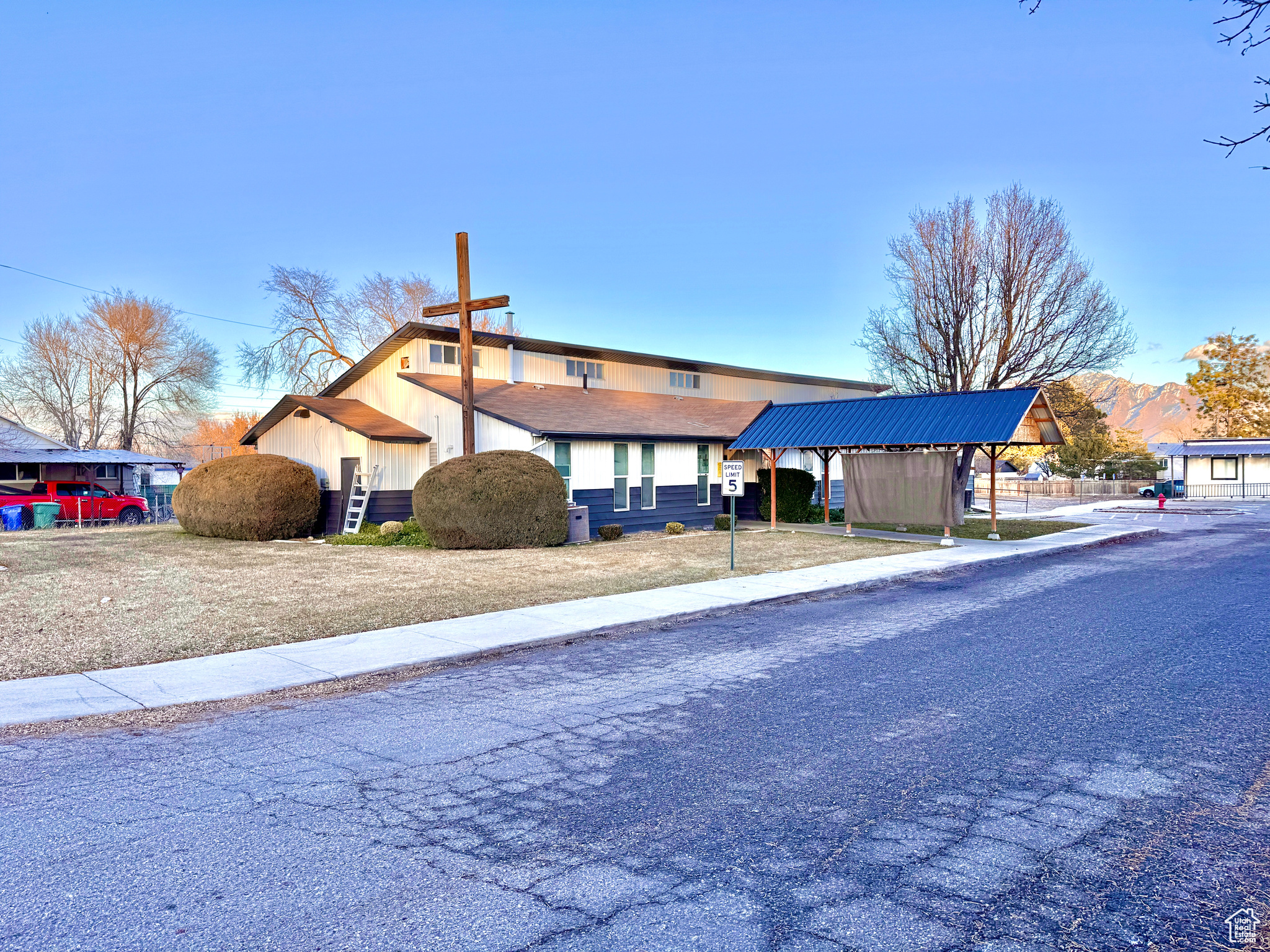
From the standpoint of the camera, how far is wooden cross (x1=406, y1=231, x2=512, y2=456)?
859 inches

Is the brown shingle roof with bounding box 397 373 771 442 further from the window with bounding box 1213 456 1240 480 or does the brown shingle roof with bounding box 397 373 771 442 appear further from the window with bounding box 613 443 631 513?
the window with bounding box 1213 456 1240 480

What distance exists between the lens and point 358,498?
24016 mm

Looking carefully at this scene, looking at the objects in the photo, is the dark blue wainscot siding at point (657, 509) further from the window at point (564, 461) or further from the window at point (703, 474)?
the window at point (564, 461)

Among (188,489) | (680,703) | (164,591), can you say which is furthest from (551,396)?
(680,703)

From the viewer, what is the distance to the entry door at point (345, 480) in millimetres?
24266

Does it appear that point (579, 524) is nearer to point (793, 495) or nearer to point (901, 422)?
point (793, 495)

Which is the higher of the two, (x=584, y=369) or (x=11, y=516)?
(x=584, y=369)

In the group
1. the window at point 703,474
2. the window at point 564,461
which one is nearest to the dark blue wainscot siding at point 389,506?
the window at point 564,461

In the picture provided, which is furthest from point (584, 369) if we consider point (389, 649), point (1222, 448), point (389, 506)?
point (1222, 448)

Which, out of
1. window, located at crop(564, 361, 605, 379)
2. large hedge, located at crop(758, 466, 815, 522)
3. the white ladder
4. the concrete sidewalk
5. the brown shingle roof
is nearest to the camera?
the concrete sidewalk

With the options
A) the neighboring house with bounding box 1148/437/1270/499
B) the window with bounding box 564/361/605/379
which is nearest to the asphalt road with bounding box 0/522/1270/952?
the window with bounding box 564/361/605/379

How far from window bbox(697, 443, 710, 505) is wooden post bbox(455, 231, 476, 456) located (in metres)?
7.50

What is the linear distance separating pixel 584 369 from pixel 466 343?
25.9 ft

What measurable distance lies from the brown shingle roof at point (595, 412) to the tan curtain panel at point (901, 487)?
17.1ft
